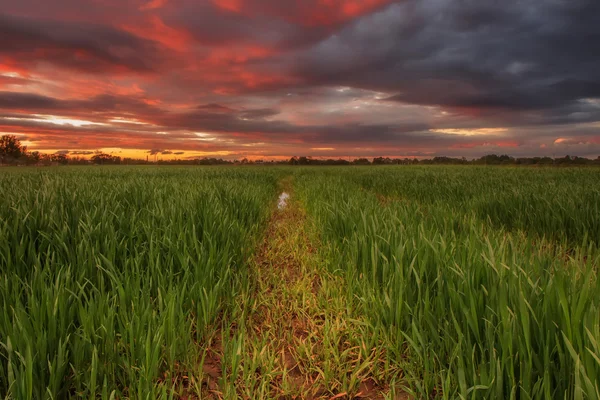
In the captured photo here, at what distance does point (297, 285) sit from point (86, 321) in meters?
1.91

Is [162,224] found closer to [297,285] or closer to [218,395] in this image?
[297,285]

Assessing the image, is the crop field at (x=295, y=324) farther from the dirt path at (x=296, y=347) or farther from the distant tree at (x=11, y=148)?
the distant tree at (x=11, y=148)

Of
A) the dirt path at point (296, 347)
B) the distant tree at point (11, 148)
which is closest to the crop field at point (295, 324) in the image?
the dirt path at point (296, 347)

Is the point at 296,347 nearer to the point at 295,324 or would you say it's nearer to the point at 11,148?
the point at 295,324

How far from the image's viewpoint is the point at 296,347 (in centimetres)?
214

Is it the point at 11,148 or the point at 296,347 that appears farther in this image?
the point at 11,148

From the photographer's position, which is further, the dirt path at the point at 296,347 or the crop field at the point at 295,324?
the dirt path at the point at 296,347

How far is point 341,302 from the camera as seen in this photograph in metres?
2.71

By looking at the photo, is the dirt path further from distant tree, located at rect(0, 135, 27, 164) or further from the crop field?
distant tree, located at rect(0, 135, 27, 164)

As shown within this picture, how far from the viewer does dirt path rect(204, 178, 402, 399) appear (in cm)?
179

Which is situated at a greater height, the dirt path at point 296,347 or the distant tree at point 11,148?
the distant tree at point 11,148

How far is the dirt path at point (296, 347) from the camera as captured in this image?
179 cm

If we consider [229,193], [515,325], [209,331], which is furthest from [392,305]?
[229,193]

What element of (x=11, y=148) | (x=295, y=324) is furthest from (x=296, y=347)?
(x=11, y=148)
